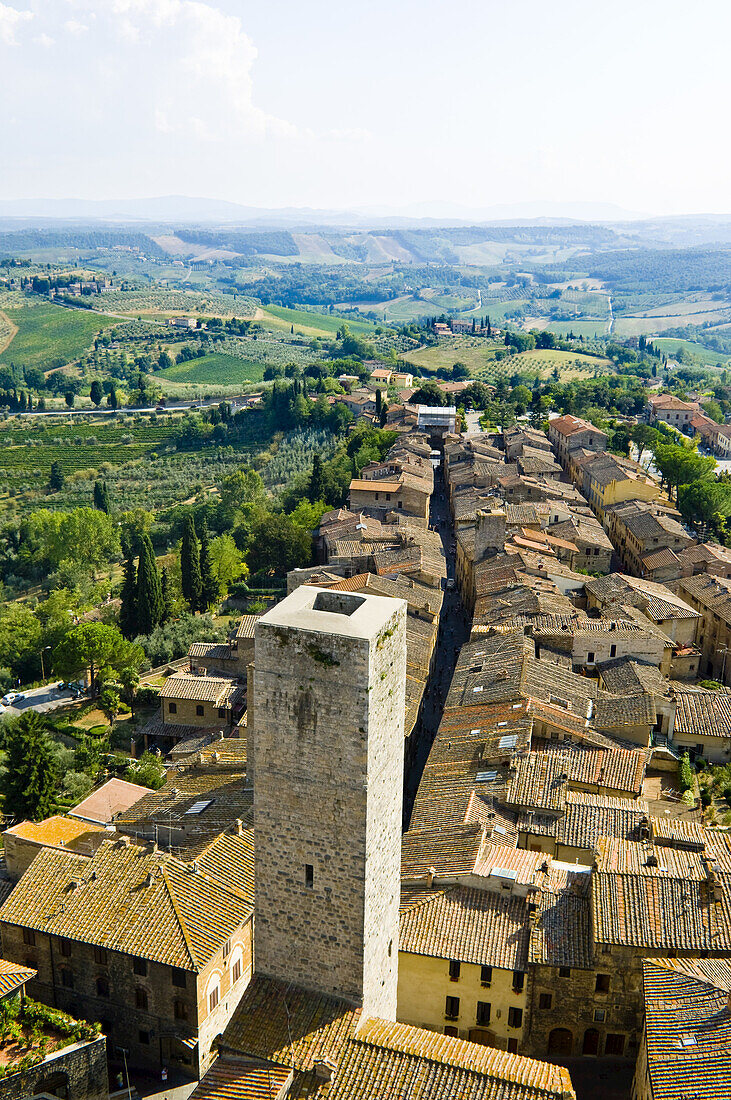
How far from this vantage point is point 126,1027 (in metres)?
22.6

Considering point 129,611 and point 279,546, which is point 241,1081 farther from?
point 279,546

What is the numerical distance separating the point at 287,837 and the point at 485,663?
23285 millimetres

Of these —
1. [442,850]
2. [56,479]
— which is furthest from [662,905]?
[56,479]

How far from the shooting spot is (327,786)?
50.8 feet

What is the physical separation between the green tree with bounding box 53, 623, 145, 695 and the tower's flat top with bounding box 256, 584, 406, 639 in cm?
3440

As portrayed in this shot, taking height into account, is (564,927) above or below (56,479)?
above

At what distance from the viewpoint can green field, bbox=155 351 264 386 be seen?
157 m

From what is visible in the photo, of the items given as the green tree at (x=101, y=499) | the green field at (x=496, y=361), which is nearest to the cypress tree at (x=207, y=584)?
the green tree at (x=101, y=499)

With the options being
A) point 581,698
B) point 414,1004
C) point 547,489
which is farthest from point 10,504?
point 414,1004

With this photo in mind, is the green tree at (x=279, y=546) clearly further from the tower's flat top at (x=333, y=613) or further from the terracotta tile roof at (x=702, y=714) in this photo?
the tower's flat top at (x=333, y=613)

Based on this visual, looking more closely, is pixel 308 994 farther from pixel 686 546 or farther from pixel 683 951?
pixel 686 546

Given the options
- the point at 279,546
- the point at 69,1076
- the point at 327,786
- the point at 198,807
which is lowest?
the point at 279,546

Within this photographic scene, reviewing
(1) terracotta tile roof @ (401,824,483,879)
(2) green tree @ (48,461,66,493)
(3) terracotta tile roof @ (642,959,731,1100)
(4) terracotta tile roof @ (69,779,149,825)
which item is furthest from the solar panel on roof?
(2) green tree @ (48,461,66,493)

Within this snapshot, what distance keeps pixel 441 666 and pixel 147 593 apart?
20.4 metres
